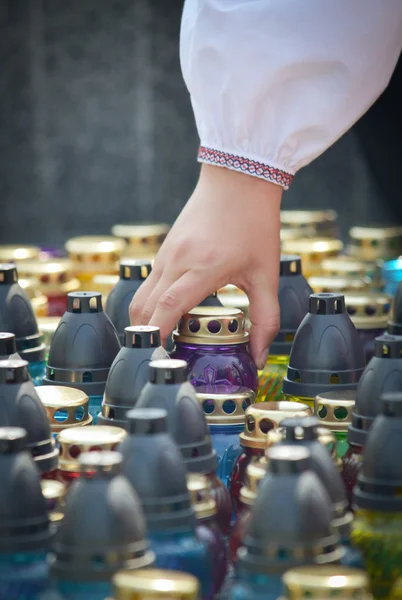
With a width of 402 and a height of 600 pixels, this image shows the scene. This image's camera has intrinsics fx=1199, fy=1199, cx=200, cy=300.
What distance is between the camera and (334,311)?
1270 mm

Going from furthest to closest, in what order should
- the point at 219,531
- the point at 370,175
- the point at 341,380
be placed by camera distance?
1. the point at 370,175
2. the point at 341,380
3. the point at 219,531

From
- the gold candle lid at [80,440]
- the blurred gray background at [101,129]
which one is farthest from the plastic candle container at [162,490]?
the blurred gray background at [101,129]

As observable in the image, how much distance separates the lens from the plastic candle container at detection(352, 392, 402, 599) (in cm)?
87

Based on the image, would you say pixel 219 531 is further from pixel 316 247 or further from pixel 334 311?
pixel 316 247

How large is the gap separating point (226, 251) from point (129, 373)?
1.17 ft

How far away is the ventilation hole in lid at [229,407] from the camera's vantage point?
1.17 meters

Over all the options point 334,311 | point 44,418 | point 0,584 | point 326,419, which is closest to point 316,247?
point 334,311

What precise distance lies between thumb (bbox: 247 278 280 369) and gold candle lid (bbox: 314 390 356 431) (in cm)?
23

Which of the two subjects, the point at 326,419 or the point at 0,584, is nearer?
the point at 0,584

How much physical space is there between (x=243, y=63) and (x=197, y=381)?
0.39 m

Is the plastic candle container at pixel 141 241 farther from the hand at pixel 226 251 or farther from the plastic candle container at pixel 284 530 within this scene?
the plastic candle container at pixel 284 530

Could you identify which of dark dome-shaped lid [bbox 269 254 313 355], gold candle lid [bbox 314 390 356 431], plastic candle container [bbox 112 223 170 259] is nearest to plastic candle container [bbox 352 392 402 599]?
gold candle lid [bbox 314 390 356 431]

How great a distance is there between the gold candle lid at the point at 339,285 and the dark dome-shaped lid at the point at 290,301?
0.19 metres

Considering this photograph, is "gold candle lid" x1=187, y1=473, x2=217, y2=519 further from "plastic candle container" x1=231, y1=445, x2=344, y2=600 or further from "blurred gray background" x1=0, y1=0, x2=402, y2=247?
"blurred gray background" x1=0, y1=0, x2=402, y2=247
